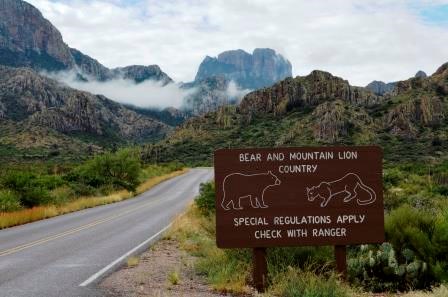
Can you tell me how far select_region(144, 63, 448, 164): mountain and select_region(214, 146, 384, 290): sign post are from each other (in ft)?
230

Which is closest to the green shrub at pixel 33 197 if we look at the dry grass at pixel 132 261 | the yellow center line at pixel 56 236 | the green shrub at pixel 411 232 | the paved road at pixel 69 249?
the paved road at pixel 69 249

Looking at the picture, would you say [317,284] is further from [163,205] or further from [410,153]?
[410,153]

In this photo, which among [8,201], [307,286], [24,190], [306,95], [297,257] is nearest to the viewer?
[307,286]

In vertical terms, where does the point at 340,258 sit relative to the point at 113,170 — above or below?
below

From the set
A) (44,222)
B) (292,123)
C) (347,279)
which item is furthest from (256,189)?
(292,123)

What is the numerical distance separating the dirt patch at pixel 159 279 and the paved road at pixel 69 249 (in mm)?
387

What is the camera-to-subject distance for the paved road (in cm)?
1038

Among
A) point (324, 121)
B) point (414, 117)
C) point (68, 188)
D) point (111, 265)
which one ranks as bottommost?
point (111, 265)

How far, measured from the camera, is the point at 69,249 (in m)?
15.4

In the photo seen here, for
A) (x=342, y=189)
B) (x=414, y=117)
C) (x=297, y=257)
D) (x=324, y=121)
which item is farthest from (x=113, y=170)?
(x=414, y=117)

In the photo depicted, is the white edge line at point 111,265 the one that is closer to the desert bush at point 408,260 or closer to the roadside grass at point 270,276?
the roadside grass at point 270,276

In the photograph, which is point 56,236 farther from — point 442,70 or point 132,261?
point 442,70

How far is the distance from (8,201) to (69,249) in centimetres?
1190

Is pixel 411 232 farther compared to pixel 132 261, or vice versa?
pixel 132 261
